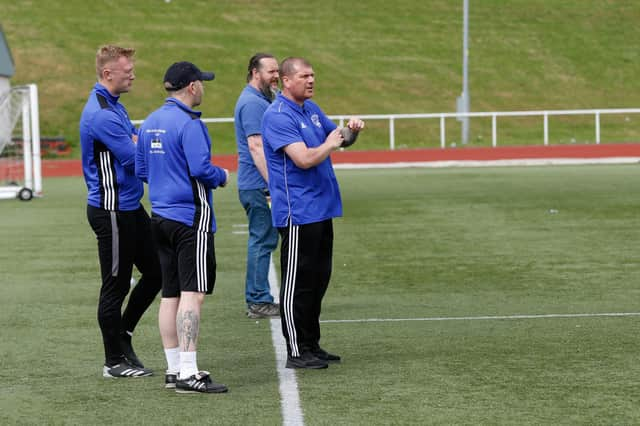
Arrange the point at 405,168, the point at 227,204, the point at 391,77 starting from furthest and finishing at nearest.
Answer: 1. the point at 391,77
2. the point at 405,168
3. the point at 227,204

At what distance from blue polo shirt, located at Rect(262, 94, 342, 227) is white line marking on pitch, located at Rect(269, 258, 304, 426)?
0.90 metres

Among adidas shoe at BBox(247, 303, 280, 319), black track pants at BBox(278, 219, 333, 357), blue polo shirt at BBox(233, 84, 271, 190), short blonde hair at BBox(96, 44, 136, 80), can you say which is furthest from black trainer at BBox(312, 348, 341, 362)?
short blonde hair at BBox(96, 44, 136, 80)

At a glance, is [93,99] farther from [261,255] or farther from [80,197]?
[80,197]

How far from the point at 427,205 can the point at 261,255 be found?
10056mm

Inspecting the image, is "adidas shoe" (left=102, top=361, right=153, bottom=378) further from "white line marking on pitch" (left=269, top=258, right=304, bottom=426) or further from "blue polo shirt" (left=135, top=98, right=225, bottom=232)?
"blue polo shirt" (left=135, top=98, right=225, bottom=232)

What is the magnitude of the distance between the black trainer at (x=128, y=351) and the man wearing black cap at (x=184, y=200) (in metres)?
0.71

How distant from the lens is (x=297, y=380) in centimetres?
712

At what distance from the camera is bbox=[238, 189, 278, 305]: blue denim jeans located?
9.54m

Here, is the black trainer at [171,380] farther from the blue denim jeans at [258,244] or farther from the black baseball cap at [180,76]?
the blue denim jeans at [258,244]

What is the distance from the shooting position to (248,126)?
9078 mm

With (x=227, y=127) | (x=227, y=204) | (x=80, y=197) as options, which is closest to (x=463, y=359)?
(x=227, y=204)

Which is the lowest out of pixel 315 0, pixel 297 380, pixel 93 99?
pixel 297 380

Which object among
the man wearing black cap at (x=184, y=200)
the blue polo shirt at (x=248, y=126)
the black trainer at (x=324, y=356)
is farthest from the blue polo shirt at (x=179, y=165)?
the blue polo shirt at (x=248, y=126)

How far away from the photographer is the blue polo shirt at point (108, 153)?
23.3 feet
